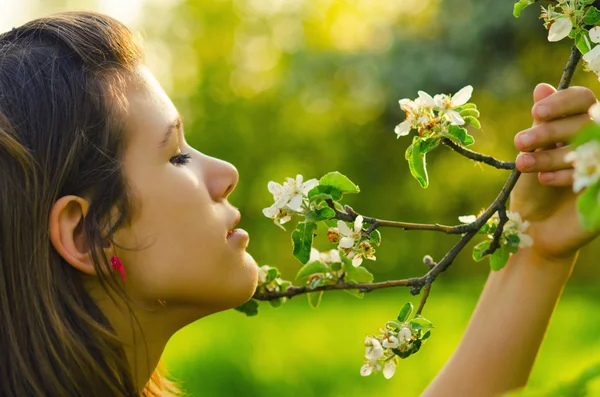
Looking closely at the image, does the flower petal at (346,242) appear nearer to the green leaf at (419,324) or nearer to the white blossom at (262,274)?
the green leaf at (419,324)

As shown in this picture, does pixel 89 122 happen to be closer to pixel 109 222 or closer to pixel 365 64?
pixel 109 222

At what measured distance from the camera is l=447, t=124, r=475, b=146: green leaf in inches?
49.9

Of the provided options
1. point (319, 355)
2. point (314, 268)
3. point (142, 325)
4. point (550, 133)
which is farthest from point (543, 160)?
point (319, 355)

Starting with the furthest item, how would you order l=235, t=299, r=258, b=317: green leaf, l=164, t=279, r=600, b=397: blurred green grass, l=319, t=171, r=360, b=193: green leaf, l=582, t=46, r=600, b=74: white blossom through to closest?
l=164, t=279, r=600, b=397: blurred green grass → l=235, t=299, r=258, b=317: green leaf → l=319, t=171, r=360, b=193: green leaf → l=582, t=46, r=600, b=74: white blossom

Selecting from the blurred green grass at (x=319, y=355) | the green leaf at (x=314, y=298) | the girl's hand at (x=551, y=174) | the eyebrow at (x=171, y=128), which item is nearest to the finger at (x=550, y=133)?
the girl's hand at (x=551, y=174)

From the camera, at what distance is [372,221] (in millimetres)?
1373

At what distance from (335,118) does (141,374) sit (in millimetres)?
16411

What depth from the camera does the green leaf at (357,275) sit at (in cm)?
156

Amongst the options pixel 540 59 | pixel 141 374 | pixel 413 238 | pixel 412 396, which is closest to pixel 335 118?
pixel 413 238

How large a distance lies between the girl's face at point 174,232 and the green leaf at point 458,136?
508mm

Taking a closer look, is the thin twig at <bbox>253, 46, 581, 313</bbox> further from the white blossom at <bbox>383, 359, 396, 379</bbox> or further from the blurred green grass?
the blurred green grass

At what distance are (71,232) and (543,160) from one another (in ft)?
2.94

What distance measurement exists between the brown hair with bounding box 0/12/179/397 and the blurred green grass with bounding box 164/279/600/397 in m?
2.80

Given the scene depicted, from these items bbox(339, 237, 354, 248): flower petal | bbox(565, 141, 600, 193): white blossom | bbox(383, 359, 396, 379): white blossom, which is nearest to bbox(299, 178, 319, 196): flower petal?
bbox(339, 237, 354, 248): flower petal
